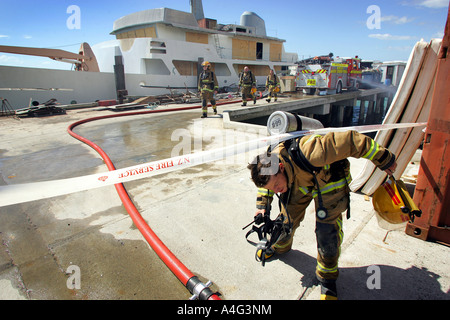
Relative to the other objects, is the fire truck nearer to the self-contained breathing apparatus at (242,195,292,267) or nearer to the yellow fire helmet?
the yellow fire helmet

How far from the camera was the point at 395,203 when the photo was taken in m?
1.98

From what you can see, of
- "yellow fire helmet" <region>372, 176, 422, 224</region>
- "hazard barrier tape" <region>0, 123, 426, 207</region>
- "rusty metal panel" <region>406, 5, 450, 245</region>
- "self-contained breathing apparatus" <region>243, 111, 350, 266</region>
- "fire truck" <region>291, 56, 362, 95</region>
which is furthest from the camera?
"fire truck" <region>291, 56, 362, 95</region>

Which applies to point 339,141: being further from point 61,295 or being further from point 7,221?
point 7,221

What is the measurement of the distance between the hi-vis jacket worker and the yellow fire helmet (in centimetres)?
26

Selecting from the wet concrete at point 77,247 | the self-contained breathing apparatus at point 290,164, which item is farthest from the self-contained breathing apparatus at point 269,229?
the wet concrete at point 77,247

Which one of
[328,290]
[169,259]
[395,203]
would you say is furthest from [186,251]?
[395,203]

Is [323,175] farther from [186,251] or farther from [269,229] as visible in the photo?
[186,251]

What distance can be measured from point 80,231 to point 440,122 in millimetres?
3679

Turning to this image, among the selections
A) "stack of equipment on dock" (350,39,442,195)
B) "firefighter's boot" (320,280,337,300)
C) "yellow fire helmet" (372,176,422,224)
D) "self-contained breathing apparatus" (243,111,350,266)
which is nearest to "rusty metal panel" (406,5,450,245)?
"stack of equipment on dock" (350,39,442,195)

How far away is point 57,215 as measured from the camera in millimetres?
3102

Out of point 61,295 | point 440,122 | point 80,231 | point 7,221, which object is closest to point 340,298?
point 440,122

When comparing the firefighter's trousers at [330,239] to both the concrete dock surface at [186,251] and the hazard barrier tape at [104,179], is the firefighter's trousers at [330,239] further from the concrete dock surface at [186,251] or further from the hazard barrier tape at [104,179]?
the hazard barrier tape at [104,179]

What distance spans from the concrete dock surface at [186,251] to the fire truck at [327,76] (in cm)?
1420

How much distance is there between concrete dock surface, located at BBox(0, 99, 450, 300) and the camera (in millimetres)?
1965
